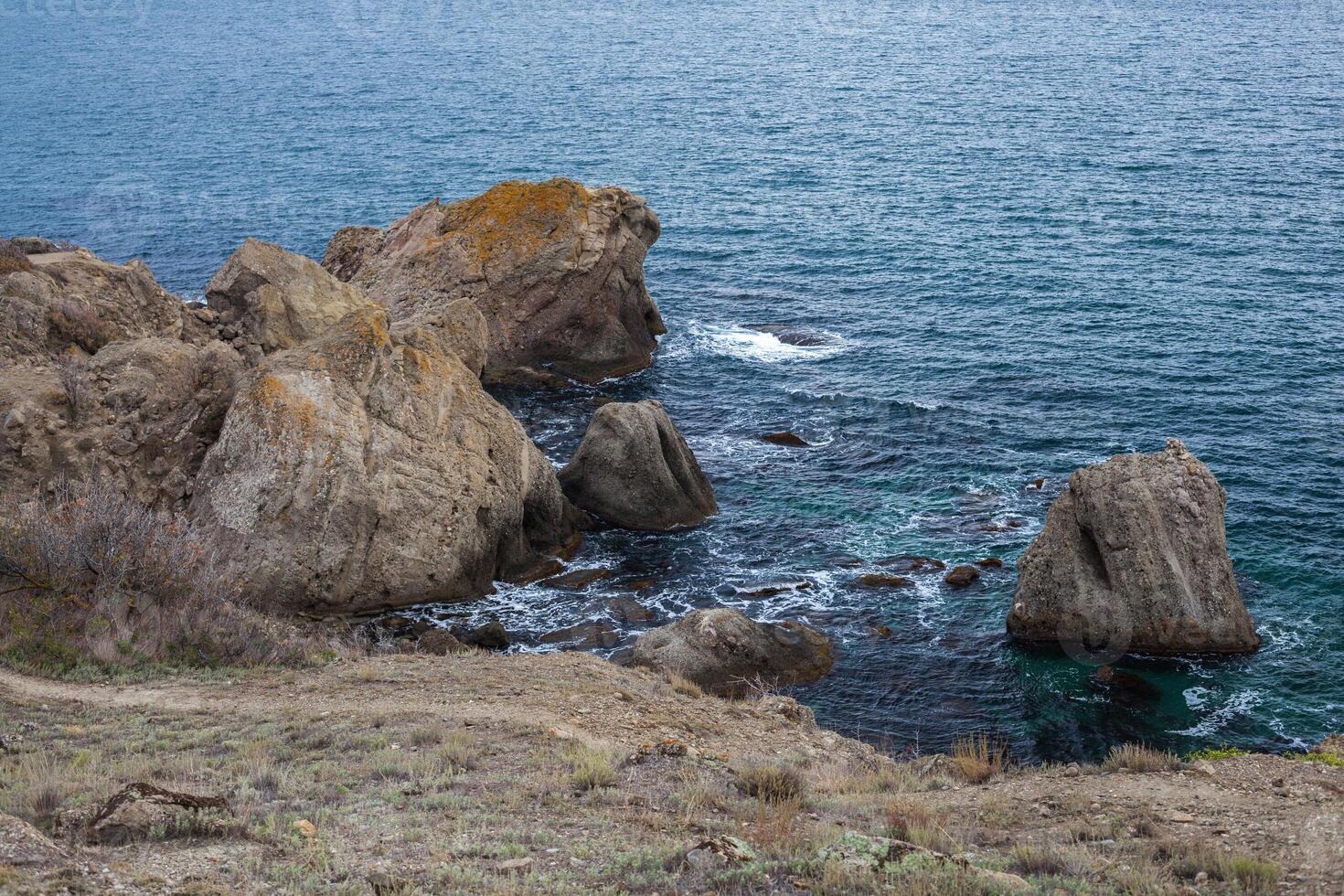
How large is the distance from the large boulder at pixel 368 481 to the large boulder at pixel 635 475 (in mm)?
2370

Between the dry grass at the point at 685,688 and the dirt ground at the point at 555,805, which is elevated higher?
the dirt ground at the point at 555,805

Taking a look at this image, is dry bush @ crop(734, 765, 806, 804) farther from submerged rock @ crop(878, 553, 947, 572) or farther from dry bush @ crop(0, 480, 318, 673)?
submerged rock @ crop(878, 553, 947, 572)

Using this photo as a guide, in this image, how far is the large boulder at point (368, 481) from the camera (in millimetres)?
27344

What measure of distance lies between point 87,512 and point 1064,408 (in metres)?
32.2

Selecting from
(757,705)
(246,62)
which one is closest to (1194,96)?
(757,705)

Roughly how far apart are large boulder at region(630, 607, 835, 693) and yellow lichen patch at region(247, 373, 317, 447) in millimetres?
9806

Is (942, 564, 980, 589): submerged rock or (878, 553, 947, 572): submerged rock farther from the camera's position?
(878, 553, 947, 572): submerged rock

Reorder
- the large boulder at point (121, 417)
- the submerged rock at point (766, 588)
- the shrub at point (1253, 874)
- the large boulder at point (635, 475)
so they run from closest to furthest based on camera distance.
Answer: the shrub at point (1253, 874)
the large boulder at point (121, 417)
the submerged rock at point (766, 588)
the large boulder at point (635, 475)

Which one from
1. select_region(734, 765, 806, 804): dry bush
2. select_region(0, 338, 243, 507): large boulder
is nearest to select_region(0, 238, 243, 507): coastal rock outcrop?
select_region(0, 338, 243, 507): large boulder

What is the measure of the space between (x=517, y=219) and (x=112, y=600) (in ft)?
95.9

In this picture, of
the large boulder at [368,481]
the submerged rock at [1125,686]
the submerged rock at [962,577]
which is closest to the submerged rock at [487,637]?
the large boulder at [368,481]

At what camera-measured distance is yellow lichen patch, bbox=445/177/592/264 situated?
153ft

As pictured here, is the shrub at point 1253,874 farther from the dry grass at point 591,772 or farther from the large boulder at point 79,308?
the large boulder at point 79,308

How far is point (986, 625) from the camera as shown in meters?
29.2
